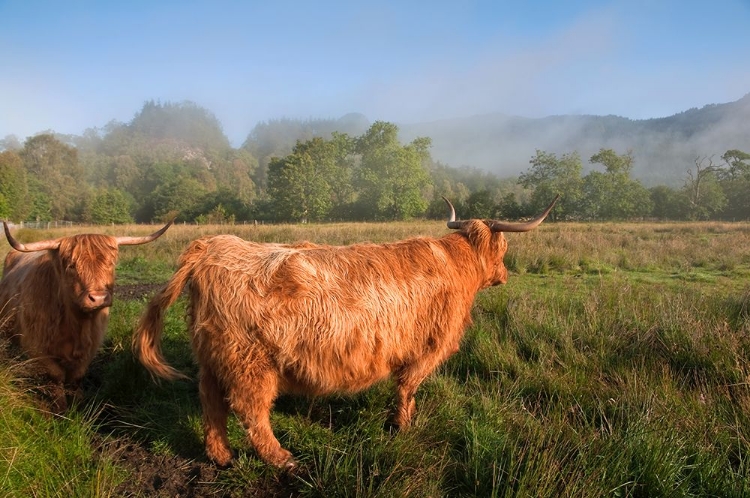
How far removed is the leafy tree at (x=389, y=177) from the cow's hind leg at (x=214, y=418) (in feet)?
147

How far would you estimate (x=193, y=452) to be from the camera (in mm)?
3004

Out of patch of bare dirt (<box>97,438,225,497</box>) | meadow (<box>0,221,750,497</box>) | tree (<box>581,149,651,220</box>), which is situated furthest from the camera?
tree (<box>581,149,651,220</box>)

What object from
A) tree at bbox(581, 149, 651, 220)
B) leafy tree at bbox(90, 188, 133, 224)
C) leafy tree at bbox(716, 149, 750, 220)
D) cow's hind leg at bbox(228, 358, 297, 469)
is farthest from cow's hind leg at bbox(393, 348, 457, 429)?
leafy tree at bbox(716, 149, 750, 220)

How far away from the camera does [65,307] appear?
3.57 m

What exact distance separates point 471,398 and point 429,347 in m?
0.75

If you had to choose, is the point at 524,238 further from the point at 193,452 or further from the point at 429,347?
the point at 193,452

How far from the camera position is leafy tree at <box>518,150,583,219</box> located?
157ft

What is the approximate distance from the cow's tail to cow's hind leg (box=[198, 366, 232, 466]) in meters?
0.30

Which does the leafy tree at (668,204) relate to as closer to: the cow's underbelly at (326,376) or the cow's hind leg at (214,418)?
the cow's underbelly at (326,376)

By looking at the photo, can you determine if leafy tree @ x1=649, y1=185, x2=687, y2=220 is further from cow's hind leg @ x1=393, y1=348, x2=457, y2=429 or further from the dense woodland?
cow's hind leg @ x1=393, y1=348, x2=457, y2=429

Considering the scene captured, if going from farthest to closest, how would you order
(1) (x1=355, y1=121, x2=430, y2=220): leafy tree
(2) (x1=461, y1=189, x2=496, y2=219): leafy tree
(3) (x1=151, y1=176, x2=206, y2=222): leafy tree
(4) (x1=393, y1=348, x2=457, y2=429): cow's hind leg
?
(3) (x1=151, y1=176, x2=206, y2=222): leafy tree → (1) (x1=355, y1=121, x2=430, y2=220): leafy tree → (2) (x1=461, y1=189, x2=496, y2=219): leafy tree → (4) (x1=393, y1=348, x2=457, y2=429): cow's hind leg

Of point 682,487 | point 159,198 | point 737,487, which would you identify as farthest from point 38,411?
point 159,198

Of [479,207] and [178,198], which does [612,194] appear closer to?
[479,207]

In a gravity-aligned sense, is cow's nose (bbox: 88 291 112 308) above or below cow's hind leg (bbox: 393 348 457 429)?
above
